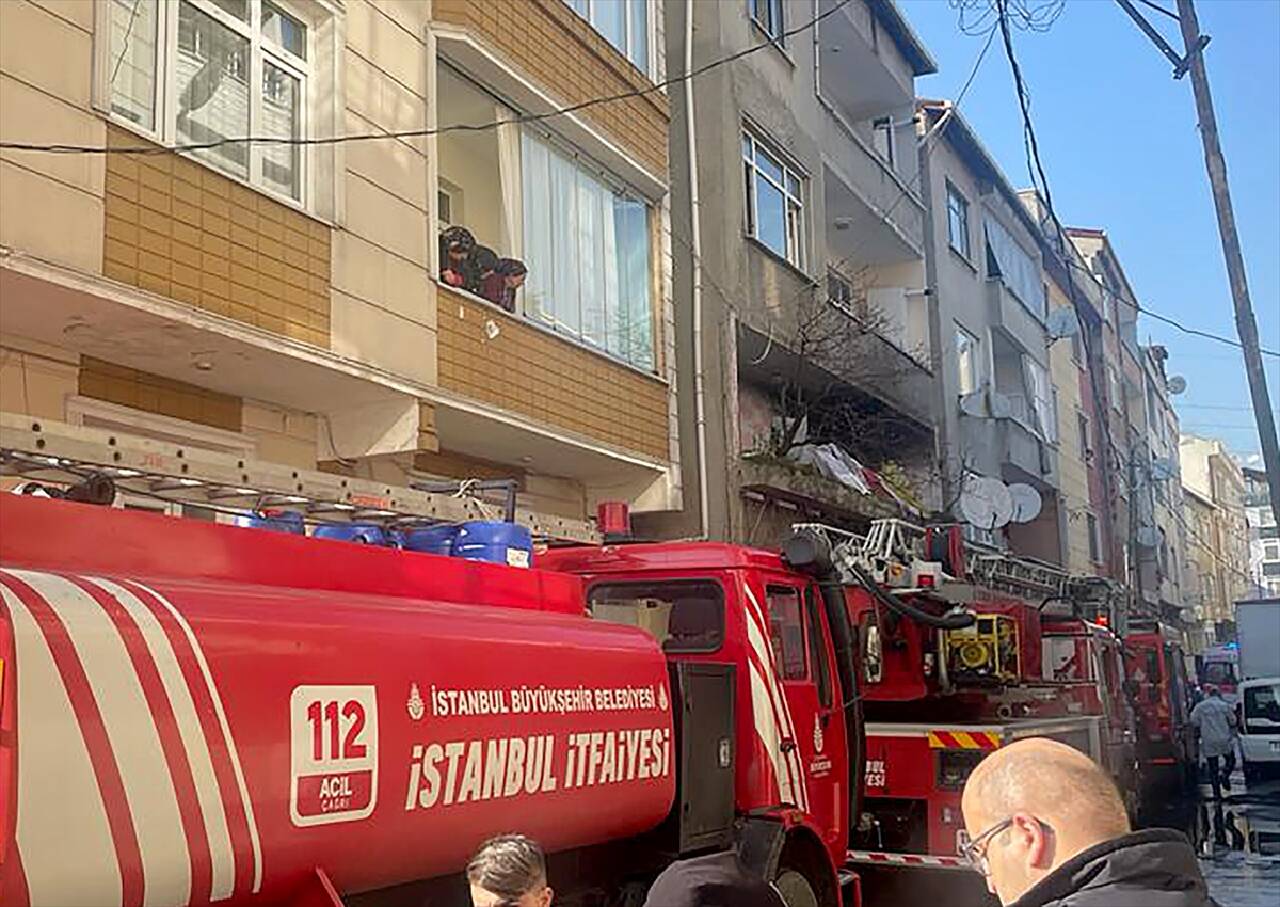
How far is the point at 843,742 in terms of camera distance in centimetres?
727

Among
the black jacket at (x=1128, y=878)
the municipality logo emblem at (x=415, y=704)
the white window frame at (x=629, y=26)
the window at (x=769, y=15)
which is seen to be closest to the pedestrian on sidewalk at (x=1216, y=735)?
the window at (x=769, y=15)

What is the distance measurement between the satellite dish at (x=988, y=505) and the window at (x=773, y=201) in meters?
4.66

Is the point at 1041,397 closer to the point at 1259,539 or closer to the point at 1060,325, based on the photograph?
the point at 1060,325

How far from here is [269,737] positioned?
3.60 m

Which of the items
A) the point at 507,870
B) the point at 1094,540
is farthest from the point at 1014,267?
the point at 507,870

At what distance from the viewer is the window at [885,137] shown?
23.9 metres

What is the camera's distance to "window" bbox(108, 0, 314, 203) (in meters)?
7.95

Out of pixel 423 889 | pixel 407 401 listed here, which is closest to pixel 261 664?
pixel 423 889

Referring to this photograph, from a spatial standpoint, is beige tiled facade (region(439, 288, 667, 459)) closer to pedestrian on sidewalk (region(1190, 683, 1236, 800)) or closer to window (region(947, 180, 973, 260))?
pedestrian on sidewalk (region(1190, 683, 1236, 800))

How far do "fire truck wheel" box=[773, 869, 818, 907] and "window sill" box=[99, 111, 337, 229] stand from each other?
205 inches

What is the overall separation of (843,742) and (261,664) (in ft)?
14.2

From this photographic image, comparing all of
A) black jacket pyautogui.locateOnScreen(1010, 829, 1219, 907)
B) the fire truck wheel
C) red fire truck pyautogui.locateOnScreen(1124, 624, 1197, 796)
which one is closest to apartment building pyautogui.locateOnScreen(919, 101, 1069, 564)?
red fire truck pyautogui.locateOnScreen(1124, 624, 1197, 796)

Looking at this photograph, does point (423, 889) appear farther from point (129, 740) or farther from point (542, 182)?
point (542, 182)

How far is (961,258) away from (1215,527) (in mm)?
55015
